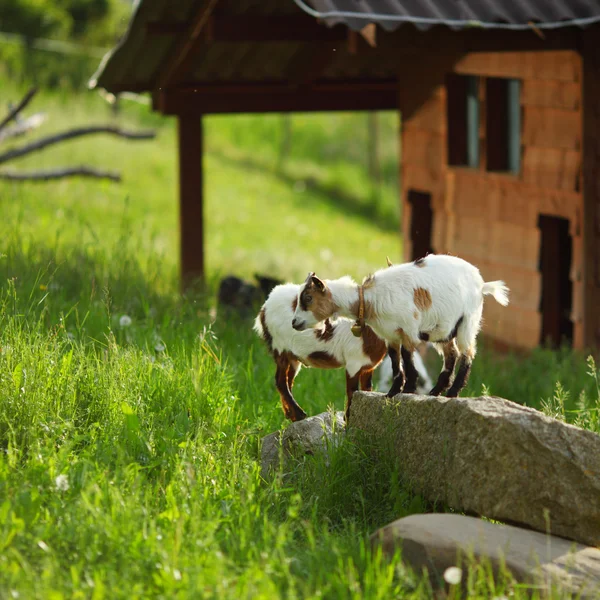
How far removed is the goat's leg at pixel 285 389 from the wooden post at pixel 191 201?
20.6 feet

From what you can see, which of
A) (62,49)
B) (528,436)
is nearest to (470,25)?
(528,436)

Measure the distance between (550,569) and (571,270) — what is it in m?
6.59

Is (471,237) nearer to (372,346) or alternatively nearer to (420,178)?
(420,178)

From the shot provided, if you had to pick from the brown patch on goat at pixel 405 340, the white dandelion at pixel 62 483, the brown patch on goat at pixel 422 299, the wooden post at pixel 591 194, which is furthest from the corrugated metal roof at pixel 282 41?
the white dandelion at pixel 62 483

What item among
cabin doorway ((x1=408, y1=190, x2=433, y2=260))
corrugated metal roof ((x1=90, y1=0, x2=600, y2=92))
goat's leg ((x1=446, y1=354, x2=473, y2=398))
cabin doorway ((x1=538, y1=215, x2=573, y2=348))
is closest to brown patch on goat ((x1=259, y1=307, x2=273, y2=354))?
goat's leg ((x1=446, y1=354, x2=473, y2=398))

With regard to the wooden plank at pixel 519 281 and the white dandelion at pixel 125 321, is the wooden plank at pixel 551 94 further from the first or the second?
the white dandelion at pixel 125 321

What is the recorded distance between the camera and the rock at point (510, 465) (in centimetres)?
513

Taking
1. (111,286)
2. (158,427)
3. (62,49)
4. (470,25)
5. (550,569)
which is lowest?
(550,569)

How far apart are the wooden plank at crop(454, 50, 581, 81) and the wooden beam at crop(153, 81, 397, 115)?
1.39 m

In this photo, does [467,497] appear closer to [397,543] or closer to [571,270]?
[397,543]

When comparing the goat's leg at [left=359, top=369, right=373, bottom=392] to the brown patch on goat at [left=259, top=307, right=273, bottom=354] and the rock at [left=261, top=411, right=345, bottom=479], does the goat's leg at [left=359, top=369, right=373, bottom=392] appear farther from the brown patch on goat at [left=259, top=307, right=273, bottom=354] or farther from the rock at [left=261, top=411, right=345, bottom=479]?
the brown patch on goat at [left=259, top=307, right=273, bottom=354]

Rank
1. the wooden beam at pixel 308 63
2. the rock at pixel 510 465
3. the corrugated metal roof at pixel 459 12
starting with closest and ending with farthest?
the rock at pixel 510 465
the corrugated metal roof at pixel 459 12
the wooden beam at pixel 308 63

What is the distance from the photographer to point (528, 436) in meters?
5.14

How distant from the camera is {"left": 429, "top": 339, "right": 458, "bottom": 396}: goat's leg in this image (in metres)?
5.49
